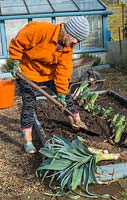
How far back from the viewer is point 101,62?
11383mm

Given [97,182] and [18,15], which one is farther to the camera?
[18,15]

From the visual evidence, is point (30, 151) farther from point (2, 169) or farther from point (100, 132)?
point (100, 132)

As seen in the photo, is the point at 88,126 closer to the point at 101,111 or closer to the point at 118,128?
the point at 101,111

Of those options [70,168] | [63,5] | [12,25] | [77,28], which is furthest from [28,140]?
[63,5]

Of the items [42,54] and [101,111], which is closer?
[42,54]

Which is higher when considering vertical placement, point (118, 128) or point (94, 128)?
point (118, 128)

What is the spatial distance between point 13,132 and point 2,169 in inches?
46.5

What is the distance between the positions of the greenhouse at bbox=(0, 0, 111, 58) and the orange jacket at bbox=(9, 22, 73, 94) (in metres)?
7.03

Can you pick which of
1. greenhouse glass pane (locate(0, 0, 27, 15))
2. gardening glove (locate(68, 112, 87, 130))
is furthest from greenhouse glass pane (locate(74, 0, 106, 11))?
gardening glove (locate(68, 112, 87, 130))

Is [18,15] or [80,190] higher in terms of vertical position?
[18,15]

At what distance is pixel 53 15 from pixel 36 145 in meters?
7.37

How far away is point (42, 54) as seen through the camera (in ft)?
12.8

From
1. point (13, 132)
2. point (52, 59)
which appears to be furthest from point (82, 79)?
point (52, 59)

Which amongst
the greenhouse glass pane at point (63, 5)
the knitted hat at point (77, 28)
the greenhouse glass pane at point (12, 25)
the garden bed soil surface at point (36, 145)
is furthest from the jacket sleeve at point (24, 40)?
the greenhouse glass pane at point (63, 5)
